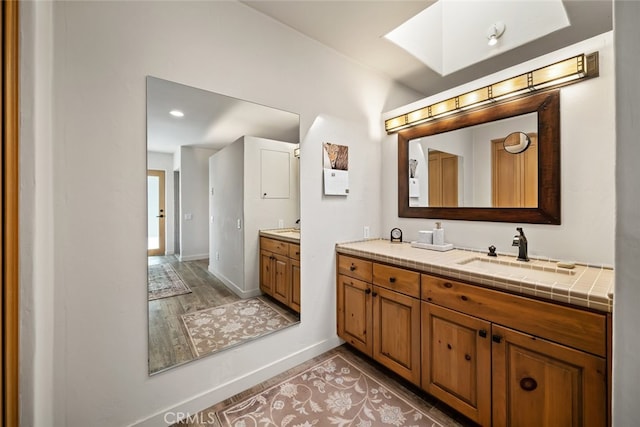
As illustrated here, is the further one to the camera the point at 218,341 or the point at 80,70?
the point at 218,341

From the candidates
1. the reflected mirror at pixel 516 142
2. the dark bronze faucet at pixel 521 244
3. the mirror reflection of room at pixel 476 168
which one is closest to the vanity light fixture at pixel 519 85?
the mirror reflection of room at pixel 476 168

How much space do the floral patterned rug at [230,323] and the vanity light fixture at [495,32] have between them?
2937mm

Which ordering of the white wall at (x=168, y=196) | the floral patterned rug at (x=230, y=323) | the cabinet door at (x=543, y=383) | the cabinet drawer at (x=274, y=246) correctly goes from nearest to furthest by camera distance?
the cabinet door at (x=543, y=383) → the white wall at (x=168, y=196) → the floral patterned rug at (x=230, y=323) → the cabinet drawer at (x=274, y=246)

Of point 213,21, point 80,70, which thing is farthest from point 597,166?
point 80,70

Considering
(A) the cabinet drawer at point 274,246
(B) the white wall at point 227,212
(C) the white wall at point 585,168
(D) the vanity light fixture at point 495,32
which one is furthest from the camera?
(D) the vanity light fixture at point 495,32

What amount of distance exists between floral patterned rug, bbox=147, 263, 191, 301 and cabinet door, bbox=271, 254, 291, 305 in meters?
0.63

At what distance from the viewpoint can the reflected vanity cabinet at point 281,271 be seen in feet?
6.78

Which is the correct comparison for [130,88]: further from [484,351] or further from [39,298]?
[484,351]

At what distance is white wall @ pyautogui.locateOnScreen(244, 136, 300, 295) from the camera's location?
6.43 feet

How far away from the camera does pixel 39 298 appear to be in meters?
1.07

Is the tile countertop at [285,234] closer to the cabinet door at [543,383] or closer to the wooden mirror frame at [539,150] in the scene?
the wooden mirror frame at [539,150]

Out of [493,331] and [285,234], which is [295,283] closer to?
[285,234]

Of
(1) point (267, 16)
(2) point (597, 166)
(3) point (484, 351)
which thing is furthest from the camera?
(1) point (267, 16)

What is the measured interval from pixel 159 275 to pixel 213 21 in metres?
1.63
